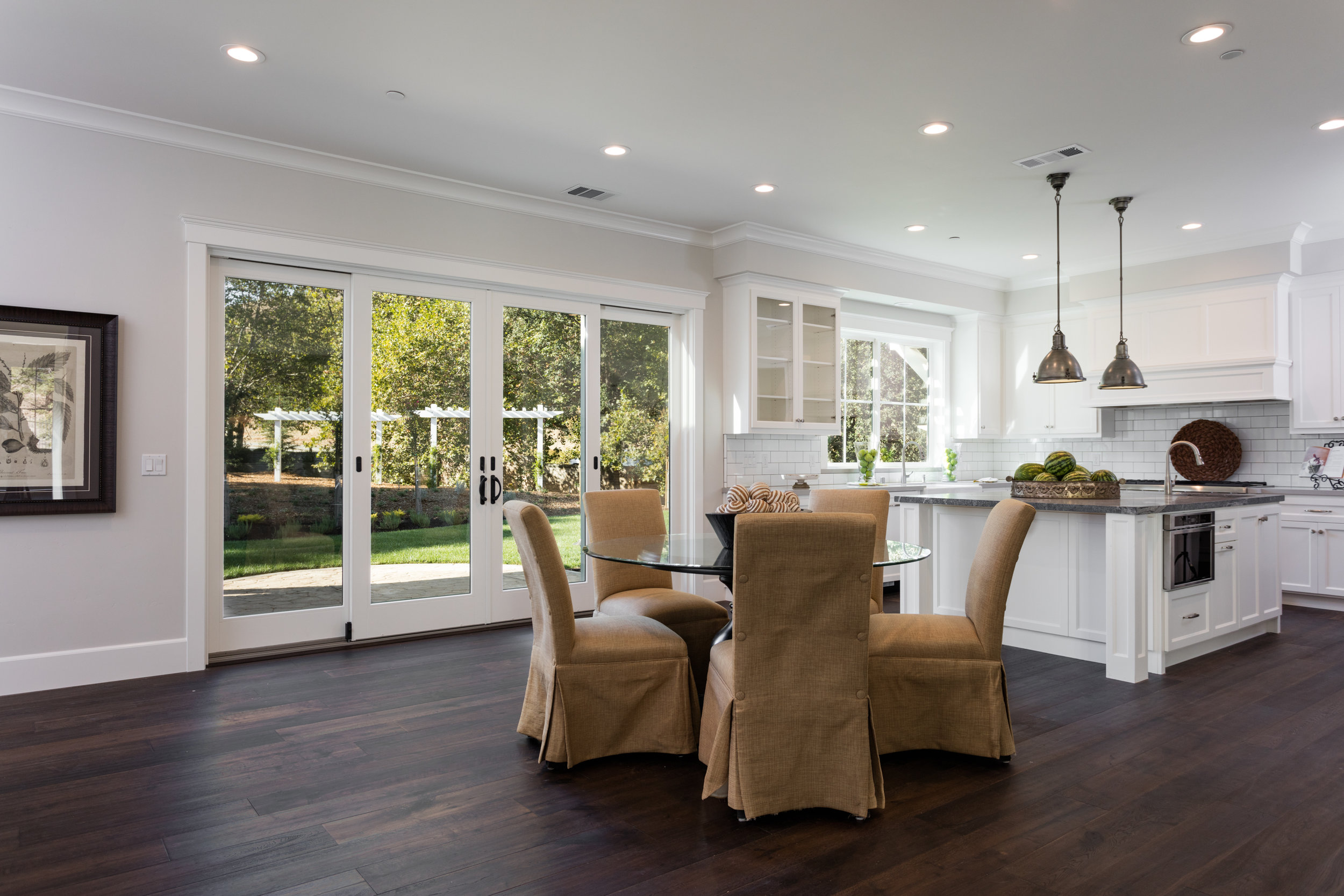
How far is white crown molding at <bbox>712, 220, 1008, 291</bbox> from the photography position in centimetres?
603

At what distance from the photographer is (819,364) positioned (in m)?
6.51

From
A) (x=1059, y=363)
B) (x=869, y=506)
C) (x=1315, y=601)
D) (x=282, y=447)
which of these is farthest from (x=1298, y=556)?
(x=282, y=447)

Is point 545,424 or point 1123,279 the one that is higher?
point 1123,279

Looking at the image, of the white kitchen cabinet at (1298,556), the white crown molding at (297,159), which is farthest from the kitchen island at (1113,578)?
the white crown molding at (297,159)

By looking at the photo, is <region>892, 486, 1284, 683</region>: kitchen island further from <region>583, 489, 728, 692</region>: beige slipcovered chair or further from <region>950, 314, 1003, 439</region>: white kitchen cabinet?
<region>950, 314, 1003, 439</region>: white kitchen cabinet

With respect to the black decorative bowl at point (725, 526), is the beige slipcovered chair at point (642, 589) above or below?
below

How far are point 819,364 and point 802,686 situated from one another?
430 cm

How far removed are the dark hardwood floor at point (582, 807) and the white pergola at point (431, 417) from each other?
1439 millimetres

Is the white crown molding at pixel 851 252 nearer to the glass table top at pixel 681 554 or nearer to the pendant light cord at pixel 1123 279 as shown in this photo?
the pendant light cord at pixel 1123 279

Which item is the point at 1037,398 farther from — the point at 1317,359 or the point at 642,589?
the point at 642,589

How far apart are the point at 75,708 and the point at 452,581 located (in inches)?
78.7

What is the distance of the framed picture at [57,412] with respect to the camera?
380cm

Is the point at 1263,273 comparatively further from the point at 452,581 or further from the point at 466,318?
the point at 452,581

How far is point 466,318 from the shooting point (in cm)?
522
